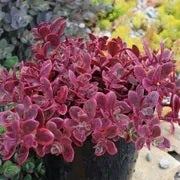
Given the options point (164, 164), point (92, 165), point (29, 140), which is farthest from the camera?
point (164, 164)

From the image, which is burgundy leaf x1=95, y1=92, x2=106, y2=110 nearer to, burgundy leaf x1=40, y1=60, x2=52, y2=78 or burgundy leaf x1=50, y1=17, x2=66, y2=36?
burgundy leaf x1=40, y1=60, x2=52, y2=78

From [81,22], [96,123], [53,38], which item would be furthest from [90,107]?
[81,22]

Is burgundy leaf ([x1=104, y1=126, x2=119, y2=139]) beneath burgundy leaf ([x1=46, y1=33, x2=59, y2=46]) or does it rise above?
beneath

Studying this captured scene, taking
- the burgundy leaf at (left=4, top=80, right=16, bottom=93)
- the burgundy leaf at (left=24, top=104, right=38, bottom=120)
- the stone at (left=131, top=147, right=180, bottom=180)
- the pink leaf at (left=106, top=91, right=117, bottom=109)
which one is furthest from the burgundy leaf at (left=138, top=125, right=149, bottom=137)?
the stone at (left=131, top=147, right=180, bottom=180)

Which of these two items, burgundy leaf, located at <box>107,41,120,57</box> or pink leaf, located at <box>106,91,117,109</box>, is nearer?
pink leaf, located at <box>106,91,117,109</box>

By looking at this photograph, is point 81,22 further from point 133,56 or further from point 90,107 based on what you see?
point 90,107

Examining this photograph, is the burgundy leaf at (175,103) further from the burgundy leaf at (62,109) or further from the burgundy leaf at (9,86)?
the burgundy leaf at (9,86)

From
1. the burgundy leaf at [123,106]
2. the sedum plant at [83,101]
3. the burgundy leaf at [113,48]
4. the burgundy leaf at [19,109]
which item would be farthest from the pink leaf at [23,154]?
the burgundy leaf at [113,48]
